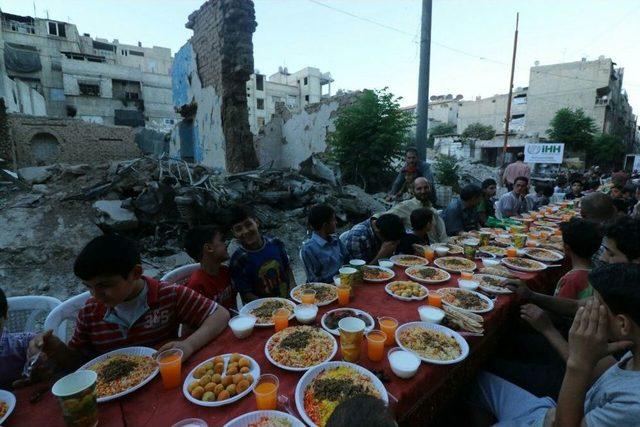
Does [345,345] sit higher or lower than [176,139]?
lower

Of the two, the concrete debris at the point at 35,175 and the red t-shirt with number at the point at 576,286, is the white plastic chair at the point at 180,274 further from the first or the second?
the concrete debris at the point at 35,175

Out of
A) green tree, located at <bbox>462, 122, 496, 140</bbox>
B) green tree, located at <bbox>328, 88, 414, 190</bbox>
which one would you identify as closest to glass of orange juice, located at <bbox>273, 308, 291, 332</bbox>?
green tree, located at <bbox>328, 88, 414, 190</bbox>

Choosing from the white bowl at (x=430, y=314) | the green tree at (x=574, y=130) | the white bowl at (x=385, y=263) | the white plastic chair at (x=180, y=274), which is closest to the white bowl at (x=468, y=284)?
the white bowl at (x=430, y=314)

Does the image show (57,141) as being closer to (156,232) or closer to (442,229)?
(156,232)

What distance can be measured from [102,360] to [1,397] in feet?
1.29

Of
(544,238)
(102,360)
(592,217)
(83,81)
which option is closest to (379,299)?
(102,360)

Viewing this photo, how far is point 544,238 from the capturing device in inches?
169

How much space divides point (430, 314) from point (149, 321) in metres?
1.86

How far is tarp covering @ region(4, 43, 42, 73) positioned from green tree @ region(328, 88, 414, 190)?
107 ft

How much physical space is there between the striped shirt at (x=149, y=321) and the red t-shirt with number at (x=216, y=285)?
0.51m

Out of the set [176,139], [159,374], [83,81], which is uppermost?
[83,81]

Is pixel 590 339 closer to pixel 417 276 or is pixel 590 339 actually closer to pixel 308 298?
pixel 417 276

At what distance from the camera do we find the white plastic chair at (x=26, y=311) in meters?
2.50

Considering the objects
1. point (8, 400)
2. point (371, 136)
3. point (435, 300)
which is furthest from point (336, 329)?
point (371, 136)
